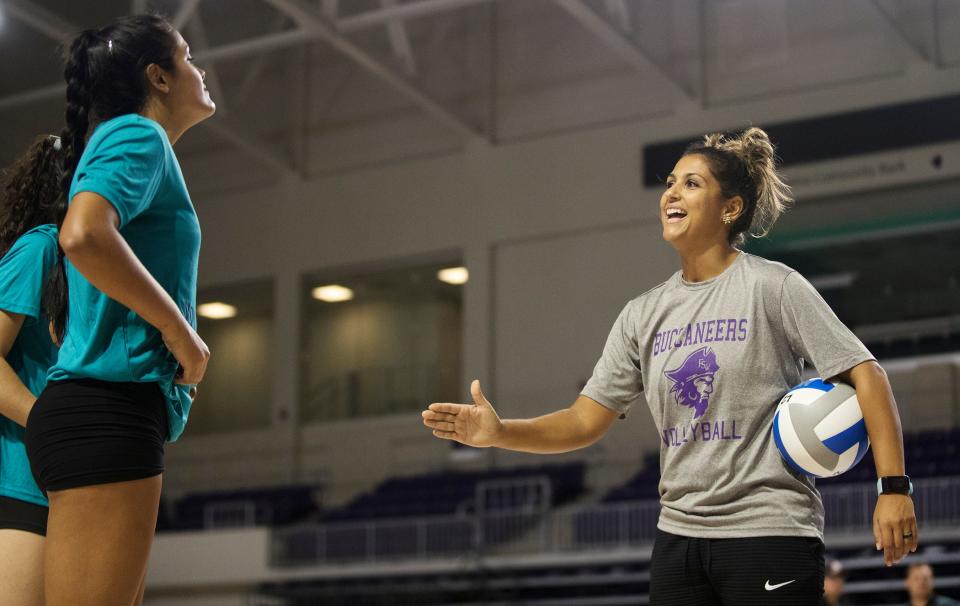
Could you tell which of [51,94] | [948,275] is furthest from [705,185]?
[51,94]

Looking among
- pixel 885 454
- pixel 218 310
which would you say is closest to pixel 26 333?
pixel 885 454

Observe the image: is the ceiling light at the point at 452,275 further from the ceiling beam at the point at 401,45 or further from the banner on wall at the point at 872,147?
the banner on wall at the point at 872,147

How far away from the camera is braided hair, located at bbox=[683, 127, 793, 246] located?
10.3ft

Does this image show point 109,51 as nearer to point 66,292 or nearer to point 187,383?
point 66,292

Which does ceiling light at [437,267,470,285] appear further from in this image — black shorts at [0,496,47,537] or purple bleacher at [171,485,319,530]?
black shorts at [0,496,47,537]

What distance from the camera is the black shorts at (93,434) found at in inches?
84.0

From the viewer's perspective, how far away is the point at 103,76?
7.72 feet

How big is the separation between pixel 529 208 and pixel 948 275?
6.22m

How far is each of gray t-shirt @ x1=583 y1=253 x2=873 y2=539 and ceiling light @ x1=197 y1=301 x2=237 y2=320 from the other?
19.8 m

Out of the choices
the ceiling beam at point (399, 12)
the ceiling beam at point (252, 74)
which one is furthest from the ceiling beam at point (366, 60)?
the ceiling beam at point (252, 74)

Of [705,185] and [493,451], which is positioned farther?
[493,451]

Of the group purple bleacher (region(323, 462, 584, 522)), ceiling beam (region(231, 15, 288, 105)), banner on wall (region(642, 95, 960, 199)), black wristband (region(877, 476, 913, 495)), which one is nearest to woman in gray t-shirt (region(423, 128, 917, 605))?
black wristband (region(877, 476, 913, 495))

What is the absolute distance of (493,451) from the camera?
19078 millimetres

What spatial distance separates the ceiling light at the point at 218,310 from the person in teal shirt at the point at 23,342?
64.4 ft
